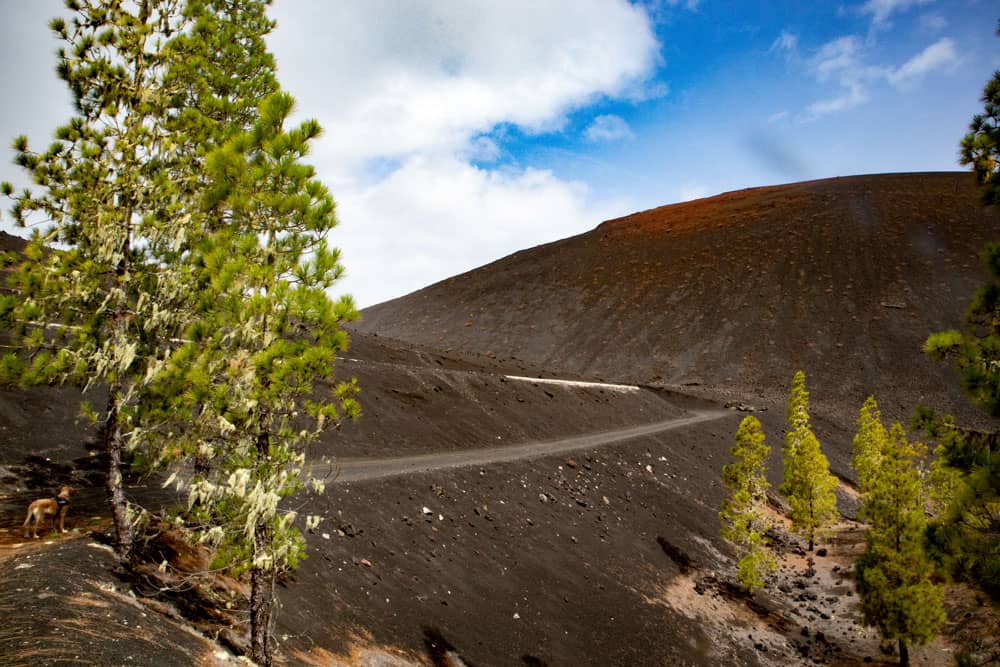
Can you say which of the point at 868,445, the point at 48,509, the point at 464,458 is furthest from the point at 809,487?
the point at 48,509

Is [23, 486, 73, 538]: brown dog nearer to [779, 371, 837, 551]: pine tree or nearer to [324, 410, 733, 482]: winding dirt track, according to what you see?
[324, 410, 733, 482]: winding dirt track

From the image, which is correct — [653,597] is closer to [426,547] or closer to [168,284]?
[426,547]

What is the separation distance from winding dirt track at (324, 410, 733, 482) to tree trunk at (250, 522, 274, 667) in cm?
263

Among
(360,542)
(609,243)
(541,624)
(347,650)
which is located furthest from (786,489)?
(609,243)

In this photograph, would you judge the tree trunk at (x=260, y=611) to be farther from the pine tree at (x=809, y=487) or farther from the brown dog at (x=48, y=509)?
the pine tree at (x=809, y=487)

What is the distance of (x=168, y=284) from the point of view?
752 centimetres

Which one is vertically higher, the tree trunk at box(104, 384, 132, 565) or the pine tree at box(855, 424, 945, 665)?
the tree trunk at box(104, 384, 132, 565)

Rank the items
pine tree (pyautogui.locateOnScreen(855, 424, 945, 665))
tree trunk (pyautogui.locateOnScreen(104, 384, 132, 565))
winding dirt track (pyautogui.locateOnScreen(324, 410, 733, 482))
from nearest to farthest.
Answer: tree trunk (pyautogui.locateOnScreen(104, 384, 132, 565))
pine tree (pyautogui.locateOnScreen(855, 424, 945, 665))
winding dirt track (pyautogui.locateOnScreen(324, 410, 733, 482))

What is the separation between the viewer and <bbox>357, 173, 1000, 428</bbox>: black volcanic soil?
2589 inches

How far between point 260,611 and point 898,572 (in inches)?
650

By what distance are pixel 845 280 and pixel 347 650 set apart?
85659mm

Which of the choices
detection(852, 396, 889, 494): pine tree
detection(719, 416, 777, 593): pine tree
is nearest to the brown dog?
detection(719, 416, 777, 593): pine tree

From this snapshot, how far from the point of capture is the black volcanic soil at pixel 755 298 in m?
65.8

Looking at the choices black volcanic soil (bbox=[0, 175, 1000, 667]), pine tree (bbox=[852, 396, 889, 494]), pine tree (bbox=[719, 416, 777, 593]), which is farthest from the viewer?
pine tree (bbox=[852, 396, 889, 494])
